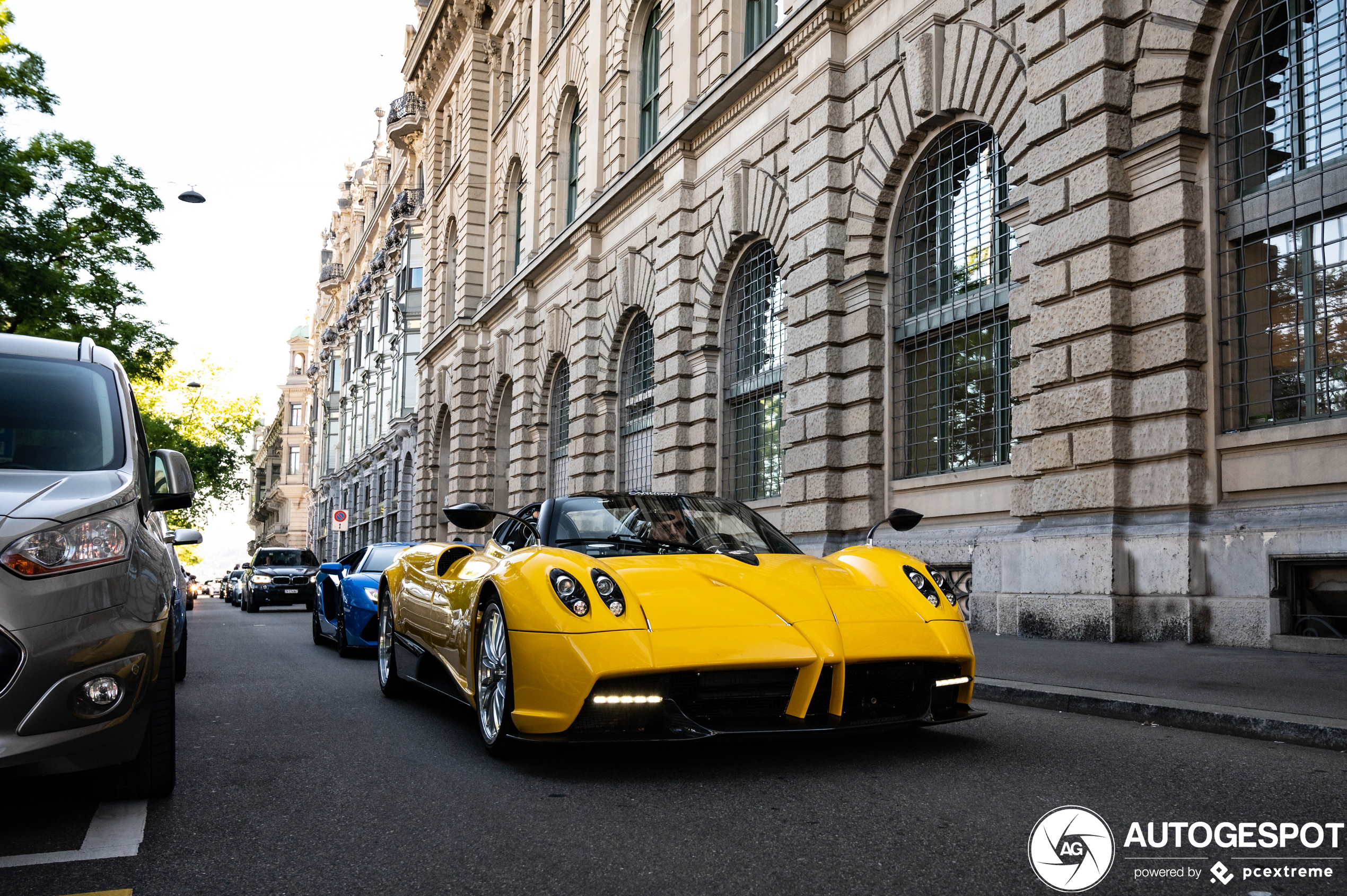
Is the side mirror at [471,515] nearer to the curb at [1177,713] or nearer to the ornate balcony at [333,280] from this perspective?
the curb at [1177,713]

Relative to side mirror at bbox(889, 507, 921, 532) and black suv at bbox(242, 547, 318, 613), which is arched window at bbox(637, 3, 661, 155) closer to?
black suv at bbox(242, 547, 318, 613)

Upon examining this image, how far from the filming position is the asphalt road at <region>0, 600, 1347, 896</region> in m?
3.20

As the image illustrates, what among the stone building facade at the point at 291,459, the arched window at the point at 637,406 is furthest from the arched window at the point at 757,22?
the stone building facade at the point at 291,459

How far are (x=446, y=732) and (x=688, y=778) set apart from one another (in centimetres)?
196

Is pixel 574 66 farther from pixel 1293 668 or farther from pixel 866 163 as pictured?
pixel 1293 668

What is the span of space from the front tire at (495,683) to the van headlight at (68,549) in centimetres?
167

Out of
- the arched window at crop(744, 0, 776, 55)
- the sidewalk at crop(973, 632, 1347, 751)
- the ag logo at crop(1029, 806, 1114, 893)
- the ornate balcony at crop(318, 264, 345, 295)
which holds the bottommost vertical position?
the ag logo at crop(1029, 806, 1114, 893)

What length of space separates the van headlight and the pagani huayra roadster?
64.4 inches

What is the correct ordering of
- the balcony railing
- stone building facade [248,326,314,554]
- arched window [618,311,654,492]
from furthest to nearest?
1. stone building facade [248,326,314,554]
2. the balcony railing
3. arched window [618,311,654,492]

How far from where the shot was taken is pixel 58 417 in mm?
4562

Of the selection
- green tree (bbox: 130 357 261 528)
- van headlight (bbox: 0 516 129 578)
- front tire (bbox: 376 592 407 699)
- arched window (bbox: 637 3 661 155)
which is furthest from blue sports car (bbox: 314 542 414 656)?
green tree (bbox: 130 357 261 528)

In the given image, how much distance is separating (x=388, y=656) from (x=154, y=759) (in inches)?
141

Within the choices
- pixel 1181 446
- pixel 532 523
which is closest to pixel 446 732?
pixel 532 523

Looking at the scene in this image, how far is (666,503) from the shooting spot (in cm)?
632
